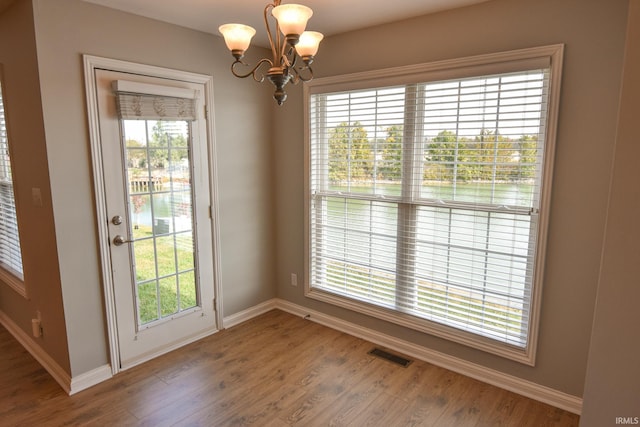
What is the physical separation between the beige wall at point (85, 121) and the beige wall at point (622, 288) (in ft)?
9.05

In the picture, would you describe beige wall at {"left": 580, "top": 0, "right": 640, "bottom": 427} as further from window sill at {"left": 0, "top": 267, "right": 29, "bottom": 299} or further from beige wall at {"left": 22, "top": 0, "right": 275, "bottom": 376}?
window sill at {"left": 0, "top": 267, "right": 29, "bottom": 299}

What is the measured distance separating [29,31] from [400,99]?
95.7 inches

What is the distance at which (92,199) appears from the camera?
2555mm

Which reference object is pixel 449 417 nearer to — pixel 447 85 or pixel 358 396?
pixel 358 396

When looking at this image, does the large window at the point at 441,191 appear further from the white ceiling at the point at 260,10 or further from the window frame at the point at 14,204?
the window frame at the point at 14,204

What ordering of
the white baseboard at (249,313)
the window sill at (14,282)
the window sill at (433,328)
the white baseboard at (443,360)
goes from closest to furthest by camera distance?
the white baseboard at (443,360) < the window sill at (433,328) < the window sill at (14,282) < the white baseboard at (249,313)

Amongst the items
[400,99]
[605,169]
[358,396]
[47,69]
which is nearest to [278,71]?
[400,99]

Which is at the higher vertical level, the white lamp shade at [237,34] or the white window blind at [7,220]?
the white lamp shade at [237,34]

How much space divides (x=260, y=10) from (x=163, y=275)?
211 centimetres

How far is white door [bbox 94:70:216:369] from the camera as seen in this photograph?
8.71 feet

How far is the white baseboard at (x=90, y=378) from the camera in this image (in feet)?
8.34

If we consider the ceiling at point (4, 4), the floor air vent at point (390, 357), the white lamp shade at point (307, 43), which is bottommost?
the floor air vent at point (390, 357)

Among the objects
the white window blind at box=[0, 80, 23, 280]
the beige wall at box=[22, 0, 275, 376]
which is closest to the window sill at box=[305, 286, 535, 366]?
the beige wall at box=[22, 0, 275, 376]

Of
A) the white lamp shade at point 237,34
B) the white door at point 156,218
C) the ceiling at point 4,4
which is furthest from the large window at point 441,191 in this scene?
the ceiling at point 4,4
